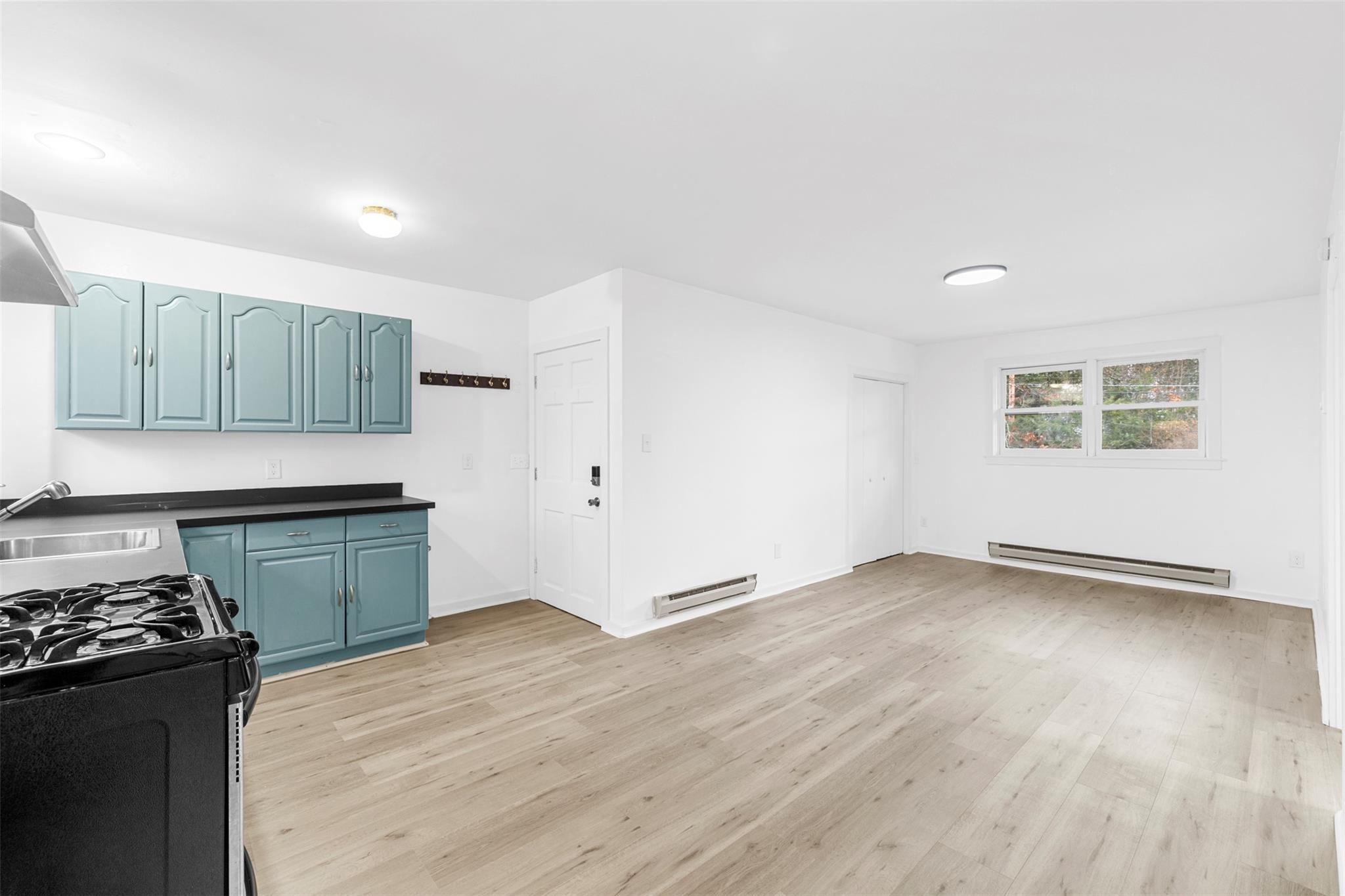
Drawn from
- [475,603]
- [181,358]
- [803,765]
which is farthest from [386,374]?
[803,765]

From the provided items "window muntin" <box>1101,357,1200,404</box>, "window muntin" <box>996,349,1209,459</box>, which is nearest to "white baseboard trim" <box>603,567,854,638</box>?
"window muntin" <box>996,349,1209,459</box>

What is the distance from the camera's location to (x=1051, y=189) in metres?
2.63

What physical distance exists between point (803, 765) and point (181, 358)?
11.9 ft

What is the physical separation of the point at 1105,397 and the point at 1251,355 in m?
1.02

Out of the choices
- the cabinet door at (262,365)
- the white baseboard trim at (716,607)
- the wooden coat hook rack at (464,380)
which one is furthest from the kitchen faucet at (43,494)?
the white baseboard trim at (716,607)

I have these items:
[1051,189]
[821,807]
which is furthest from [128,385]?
[1051,189]

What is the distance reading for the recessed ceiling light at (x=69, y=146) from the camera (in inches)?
85.3

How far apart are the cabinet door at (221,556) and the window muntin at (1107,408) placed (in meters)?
6.49

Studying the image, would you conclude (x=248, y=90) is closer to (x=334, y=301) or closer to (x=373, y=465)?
(x=334, y=301)

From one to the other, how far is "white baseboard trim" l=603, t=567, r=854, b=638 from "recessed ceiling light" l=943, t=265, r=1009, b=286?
2682mm

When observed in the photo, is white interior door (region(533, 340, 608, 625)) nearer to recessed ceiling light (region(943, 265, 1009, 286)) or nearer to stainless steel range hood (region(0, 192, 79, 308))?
recessed ceiling light (region(943, 265, 1009, 286))

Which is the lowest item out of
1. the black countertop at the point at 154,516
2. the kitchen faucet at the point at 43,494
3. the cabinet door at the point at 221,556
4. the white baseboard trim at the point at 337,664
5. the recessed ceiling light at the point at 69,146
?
the white baseboard trim at the point at 337,664

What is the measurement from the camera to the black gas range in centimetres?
90

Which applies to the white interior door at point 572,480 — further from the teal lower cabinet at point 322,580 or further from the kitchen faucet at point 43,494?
the kitchen faucet at point 43,494
